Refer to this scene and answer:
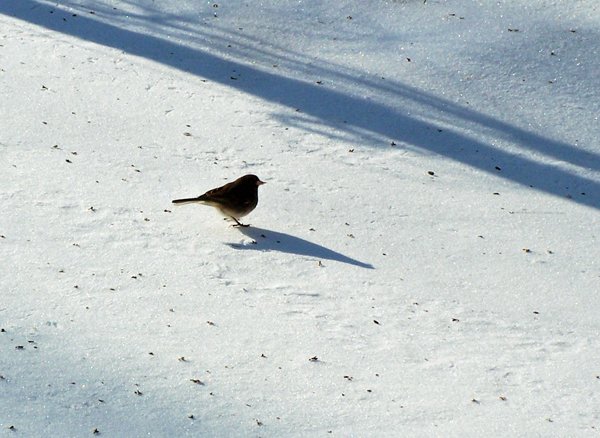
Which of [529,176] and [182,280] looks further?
[529,176]

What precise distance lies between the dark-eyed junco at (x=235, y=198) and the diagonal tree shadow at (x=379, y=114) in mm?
1676

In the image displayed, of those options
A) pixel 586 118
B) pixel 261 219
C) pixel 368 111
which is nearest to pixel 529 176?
pixel 586 118

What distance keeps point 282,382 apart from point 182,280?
1.34 metres

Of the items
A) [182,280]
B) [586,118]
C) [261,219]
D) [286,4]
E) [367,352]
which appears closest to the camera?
[367,352]

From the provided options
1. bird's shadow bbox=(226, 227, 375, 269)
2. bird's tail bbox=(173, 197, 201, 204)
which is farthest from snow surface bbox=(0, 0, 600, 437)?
bird's tail bbox=(173, 197, 201, 204)

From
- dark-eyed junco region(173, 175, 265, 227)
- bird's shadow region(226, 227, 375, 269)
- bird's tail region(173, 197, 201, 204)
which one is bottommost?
bird's shadow region(226, 227, 375, 269)

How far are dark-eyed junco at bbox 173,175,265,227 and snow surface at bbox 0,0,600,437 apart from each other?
0.64ft

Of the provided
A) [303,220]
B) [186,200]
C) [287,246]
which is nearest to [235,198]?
[186,200]

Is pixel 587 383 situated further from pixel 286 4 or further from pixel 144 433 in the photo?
pixel 286 4

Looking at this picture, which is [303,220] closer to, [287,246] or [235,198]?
[287,246]

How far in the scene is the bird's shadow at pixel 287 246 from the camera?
7.15m

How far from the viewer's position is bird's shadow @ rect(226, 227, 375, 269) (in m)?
7.15

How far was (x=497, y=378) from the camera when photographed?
5.79 meters

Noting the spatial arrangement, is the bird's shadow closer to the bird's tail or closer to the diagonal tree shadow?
the bird's tail
